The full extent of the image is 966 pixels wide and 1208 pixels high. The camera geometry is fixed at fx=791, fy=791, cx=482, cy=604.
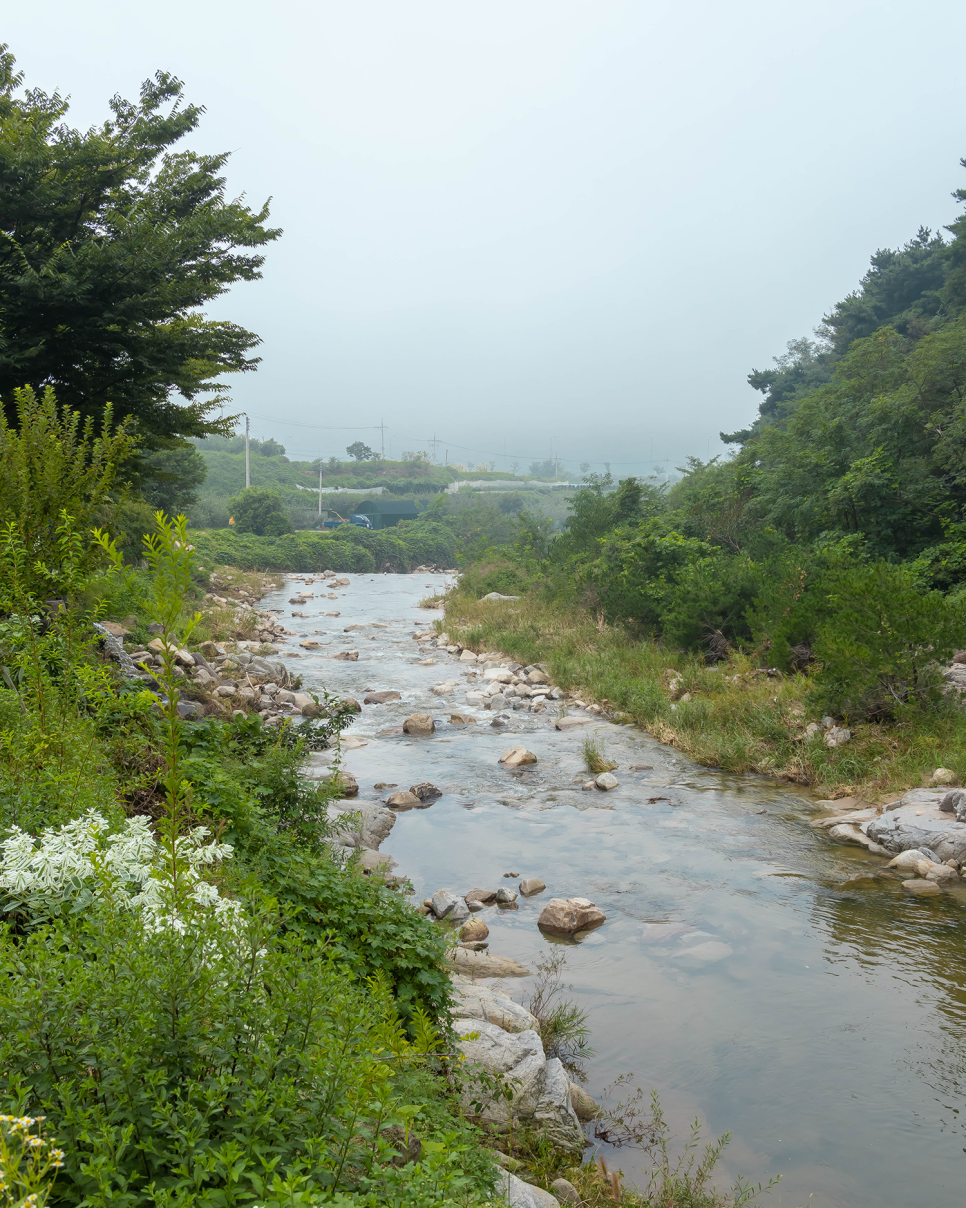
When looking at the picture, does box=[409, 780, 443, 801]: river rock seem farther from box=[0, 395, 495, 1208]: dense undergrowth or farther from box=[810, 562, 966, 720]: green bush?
box=[0, 395, 495, 1208]: dense undergrowth

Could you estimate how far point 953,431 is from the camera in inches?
537

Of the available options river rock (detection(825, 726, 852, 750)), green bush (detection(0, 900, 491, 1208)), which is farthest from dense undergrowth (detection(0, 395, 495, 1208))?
river rock (detection(825, 726, 852, 750))

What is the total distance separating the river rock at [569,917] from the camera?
6.33m

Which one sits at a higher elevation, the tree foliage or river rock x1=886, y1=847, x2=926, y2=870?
the tree foliage

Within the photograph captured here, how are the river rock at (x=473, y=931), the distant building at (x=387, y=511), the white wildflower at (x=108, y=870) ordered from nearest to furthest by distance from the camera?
the white wildflower at (x=108, y=870) → the river rock at (x=473, y=931) → the distant building at (x=387, y=511)

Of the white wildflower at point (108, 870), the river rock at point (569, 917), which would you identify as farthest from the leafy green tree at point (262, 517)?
the white wildflower at point (108, 870)

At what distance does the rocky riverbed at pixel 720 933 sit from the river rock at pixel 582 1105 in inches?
8.1

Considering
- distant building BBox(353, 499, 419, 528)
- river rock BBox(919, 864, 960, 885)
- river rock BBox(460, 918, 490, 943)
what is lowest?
river rock BBox(460, 918, 490, 943)

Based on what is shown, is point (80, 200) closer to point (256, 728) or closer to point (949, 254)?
point (256, 728)

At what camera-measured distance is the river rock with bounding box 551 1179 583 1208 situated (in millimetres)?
3279

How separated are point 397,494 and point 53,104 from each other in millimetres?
84176

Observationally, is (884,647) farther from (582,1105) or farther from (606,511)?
(606,511)

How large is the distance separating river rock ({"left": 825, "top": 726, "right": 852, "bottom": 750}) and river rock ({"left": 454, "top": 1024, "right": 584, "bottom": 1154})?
7.08 m

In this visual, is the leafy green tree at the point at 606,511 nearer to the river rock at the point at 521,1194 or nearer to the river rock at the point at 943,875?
the river rock at the point at 943,875
